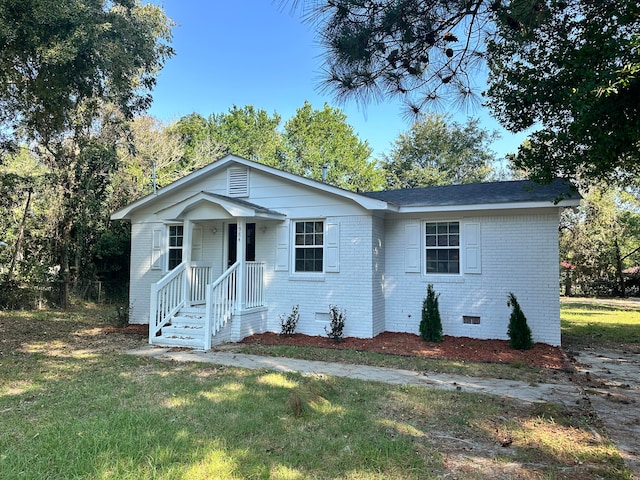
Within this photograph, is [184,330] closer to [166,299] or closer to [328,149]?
[166,299]

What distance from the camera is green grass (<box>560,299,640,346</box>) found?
9.59 metres

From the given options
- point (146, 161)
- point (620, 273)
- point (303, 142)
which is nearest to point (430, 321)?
point (146, 161)

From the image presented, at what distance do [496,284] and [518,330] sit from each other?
1.21 meters

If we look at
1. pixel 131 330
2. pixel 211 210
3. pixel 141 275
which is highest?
pixel 211 210

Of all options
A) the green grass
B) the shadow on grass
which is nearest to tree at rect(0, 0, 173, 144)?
the shadow on grass

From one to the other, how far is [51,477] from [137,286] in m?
9.23

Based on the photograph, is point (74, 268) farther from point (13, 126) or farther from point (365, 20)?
point (365, 20)

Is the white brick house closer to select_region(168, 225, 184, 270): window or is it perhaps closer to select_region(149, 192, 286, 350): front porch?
select_region(149, 192, 286, 350): front porch

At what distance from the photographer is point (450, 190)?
34.6 feet

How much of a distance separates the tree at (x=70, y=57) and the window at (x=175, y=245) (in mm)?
3228

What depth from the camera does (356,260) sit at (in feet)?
30.0

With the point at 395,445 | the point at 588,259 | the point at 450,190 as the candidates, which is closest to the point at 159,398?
the point at 395,445

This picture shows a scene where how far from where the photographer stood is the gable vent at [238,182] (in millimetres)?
10430

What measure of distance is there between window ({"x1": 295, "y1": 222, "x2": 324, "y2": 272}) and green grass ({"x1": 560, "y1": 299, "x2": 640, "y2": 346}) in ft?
19.8
